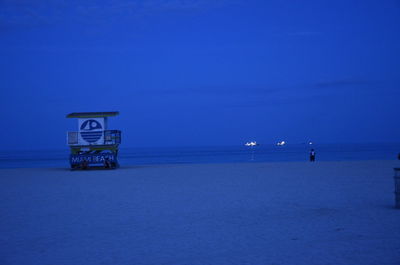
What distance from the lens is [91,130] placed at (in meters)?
28.5

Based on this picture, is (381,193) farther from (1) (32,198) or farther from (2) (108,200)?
(1) (32,198)

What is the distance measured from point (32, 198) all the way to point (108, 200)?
113 inches

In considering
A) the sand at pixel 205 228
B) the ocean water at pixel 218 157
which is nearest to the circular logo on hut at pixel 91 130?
the sand at pixel 205 228

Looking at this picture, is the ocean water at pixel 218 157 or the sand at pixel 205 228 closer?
the sand at pixel 205 228

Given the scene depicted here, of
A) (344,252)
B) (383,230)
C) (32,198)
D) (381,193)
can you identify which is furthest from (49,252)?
(381,193)

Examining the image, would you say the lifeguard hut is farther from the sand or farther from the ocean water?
the ocean water

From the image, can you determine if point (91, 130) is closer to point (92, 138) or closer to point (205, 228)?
point (92, 138)

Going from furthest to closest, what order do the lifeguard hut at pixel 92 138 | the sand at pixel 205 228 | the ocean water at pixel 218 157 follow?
the ocean water at pixel 218 157
the lifeguard hut at pixel 92 138
the sand at pixel 205 228

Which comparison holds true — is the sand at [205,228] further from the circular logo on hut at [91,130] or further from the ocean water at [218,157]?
the ocean water at [218,157]

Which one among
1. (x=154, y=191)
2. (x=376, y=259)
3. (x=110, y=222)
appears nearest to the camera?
(x=376, y=259)

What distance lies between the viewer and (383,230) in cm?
778

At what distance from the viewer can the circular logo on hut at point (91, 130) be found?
28562 millimetres

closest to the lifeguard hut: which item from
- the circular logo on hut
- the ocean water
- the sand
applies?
the circular logo on hut

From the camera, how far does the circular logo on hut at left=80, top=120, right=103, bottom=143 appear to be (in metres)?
28.6
